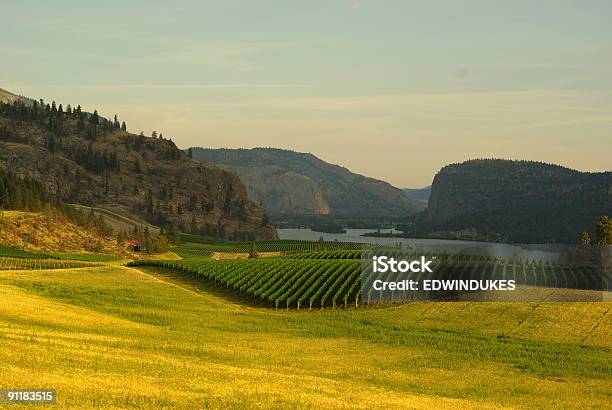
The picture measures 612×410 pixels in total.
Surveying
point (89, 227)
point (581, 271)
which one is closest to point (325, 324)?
point (581, 271)

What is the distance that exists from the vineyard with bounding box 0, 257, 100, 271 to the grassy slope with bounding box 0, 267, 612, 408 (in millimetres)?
27752

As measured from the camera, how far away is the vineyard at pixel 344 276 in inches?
2670

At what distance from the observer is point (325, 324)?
62875mm

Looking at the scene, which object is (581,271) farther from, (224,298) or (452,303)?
(224,298)

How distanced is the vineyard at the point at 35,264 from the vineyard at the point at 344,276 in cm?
2047

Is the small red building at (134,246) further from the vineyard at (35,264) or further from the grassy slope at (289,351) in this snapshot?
A: the grassy slope at (289,351)

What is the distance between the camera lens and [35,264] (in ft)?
362

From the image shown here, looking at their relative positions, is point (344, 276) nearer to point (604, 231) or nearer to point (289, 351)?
point (289, 351)

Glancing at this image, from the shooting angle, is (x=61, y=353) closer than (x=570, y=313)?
Yes

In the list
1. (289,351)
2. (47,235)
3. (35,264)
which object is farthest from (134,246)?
(289,351)

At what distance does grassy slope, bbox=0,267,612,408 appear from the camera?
28578mm

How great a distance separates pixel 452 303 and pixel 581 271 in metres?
13.4

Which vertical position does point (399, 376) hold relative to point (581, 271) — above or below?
below

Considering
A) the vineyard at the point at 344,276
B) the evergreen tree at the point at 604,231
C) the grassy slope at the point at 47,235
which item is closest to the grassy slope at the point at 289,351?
the vineyard at the point at 344,276
